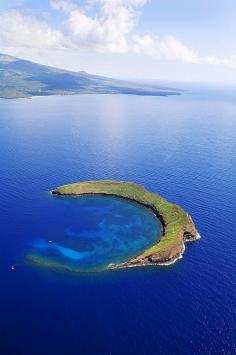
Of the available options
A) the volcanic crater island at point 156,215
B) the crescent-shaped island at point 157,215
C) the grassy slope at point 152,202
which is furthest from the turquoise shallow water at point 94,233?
the grassy slope at point 152,202

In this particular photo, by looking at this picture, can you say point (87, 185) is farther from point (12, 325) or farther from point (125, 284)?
point (12, 325)

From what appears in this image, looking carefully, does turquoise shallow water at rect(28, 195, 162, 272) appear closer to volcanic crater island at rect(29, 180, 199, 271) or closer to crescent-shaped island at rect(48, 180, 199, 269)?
volcanic crater island at rect(29, 180, 199, 271)

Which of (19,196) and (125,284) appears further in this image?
(19,196)

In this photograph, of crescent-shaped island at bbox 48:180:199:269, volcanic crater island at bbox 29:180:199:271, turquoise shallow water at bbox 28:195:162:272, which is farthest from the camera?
turquoise shallow water at bbox 28:195:162:272

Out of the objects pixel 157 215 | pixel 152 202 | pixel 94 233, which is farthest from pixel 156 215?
pixel 94 233

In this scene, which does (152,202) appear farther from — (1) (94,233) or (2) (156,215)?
(1) (94,233)

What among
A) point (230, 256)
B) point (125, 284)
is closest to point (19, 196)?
point (125, 284)

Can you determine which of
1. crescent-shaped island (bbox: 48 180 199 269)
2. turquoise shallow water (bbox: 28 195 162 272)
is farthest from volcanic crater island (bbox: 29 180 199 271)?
turquoise shallow water (bbox: 28 195 162 272)
